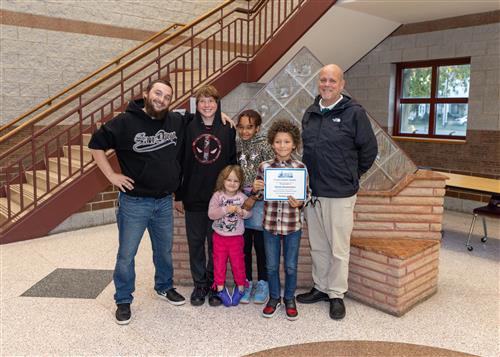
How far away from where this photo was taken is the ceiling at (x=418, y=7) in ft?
17.0

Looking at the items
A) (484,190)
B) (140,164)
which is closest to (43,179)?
(140,164)

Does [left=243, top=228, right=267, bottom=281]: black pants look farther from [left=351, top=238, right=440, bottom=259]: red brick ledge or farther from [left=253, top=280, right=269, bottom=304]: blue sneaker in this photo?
[left=351, top=238, right=440, bottom=259]: red brick ledge

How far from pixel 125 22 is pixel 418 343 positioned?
6.14m

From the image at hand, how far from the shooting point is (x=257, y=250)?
3000mm

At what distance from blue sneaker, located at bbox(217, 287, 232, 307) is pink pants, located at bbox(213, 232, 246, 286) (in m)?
0.07

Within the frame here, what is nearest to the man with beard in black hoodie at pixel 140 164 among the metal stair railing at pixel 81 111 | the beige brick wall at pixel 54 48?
the metal stair railing at pixel 81 111

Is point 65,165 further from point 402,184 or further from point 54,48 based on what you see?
point 402,184

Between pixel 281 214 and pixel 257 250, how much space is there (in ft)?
1.55

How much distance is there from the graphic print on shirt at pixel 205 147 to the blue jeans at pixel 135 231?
37cm

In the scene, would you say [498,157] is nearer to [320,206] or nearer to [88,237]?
[320,206]

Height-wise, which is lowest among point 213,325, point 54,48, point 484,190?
point 213,325

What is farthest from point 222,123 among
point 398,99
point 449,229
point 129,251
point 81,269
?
point 398,99

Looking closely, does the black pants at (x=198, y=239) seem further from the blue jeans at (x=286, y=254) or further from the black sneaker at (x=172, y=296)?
the blue jeans at (x=286, y=254)

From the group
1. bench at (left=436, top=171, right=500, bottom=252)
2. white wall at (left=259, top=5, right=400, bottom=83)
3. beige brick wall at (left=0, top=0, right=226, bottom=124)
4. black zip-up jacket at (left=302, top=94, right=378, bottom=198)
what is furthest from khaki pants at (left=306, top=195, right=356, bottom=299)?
beige brick wall at (left=0, top=0, right=226, bottom=124)
